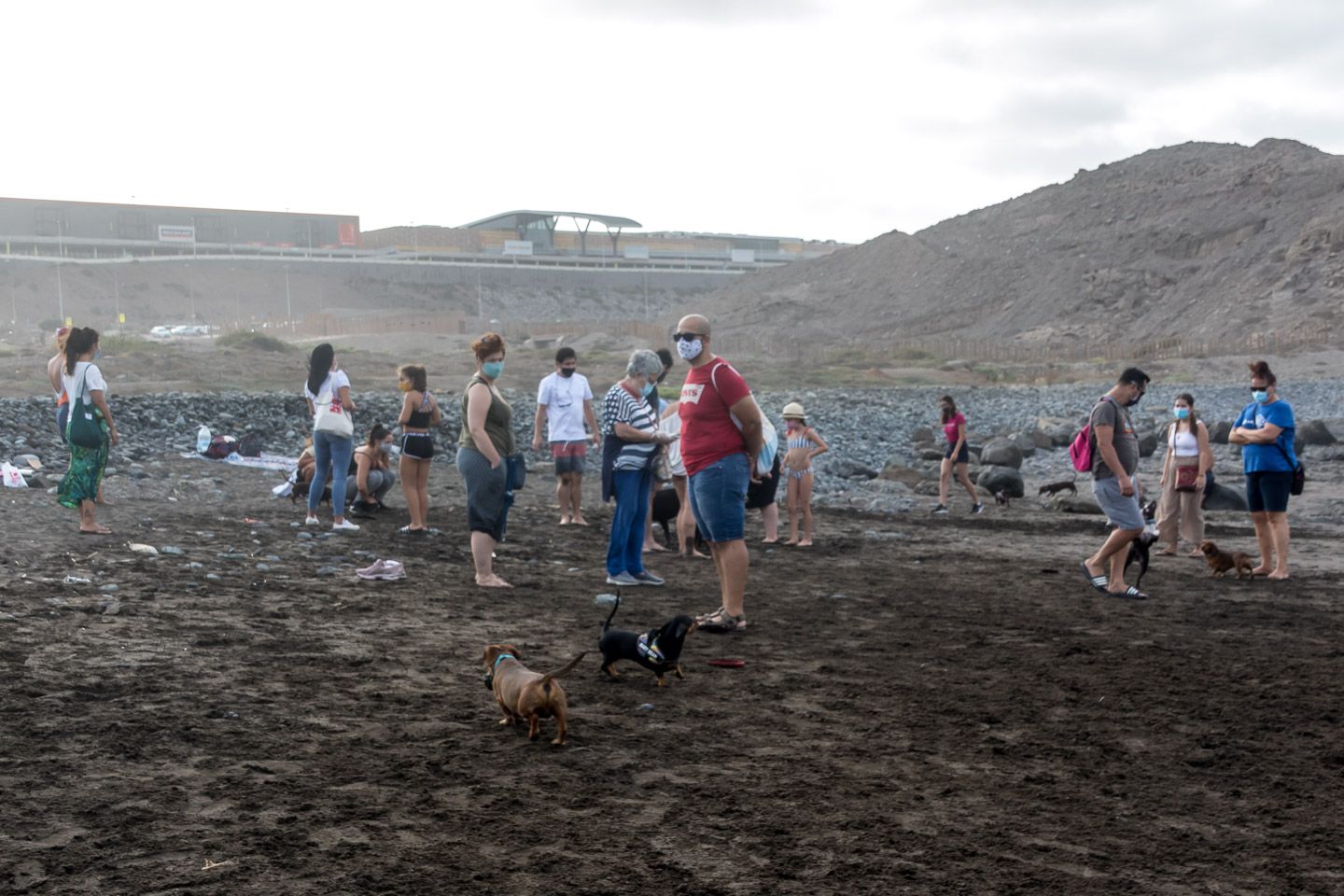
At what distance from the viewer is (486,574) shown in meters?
8.32

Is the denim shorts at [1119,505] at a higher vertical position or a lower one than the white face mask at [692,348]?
lower

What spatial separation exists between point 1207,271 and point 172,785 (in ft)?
234

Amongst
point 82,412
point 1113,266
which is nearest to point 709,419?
point 82,412

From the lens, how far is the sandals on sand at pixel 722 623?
705cm

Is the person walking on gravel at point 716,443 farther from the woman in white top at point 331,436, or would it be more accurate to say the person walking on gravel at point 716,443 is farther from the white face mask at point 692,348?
the woman in white top at point 331,436

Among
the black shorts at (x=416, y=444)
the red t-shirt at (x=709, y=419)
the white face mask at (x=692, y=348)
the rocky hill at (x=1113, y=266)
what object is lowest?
the black shorts at (x=416, y=444)

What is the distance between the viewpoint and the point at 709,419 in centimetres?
678

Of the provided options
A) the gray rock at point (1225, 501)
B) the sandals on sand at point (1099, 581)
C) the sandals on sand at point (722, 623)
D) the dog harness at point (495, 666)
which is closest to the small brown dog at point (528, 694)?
the dog harness at point (495, 666)

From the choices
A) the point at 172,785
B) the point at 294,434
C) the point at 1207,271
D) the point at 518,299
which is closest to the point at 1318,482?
the point at 294,434

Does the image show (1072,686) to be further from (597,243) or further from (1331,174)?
(597,243)

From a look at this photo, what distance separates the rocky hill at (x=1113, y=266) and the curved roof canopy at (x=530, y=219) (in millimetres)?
13768

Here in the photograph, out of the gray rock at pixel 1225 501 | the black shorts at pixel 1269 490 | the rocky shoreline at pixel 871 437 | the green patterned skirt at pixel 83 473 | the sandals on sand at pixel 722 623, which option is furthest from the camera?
the rocky shoreline at pixel 871 437

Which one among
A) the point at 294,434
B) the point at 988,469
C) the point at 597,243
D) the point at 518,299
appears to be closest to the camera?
the point at 988,469

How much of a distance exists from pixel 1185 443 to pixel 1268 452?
1392mm
